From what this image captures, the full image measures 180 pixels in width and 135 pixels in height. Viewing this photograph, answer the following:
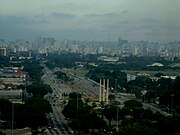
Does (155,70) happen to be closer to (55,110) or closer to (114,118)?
(55,110)

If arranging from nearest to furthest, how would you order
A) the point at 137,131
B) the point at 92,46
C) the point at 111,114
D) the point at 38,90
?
the point at 137,131 → the point at 111,114 → the point at 38,90 → the point at 92,46

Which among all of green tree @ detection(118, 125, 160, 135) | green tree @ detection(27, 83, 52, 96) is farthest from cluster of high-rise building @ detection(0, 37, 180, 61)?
green tree @ detection(118, 125, 160, 135)

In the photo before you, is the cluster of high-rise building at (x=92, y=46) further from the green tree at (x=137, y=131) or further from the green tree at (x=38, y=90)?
the green tree at (x=137, y=131)

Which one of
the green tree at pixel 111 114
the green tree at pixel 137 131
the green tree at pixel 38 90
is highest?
the green tree at pixel 137 131

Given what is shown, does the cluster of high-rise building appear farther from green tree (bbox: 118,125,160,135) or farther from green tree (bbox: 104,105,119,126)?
green tree (bbox: 118,125,160,135)

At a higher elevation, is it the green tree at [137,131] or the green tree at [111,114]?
the green tree at [137,131]

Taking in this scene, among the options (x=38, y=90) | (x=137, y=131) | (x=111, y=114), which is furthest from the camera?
(x=38, y=90)

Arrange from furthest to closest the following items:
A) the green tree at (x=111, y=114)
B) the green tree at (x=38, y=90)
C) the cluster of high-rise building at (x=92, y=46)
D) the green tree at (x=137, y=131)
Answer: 1. the cluster of high-rise building at (x=92, y=46)
2. the green tree at (x=38, y=90)
3. the green tree at (x=111, y=114)
4. the green tree at (x=137, y=131)

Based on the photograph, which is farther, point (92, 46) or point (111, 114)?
point (92, 46)

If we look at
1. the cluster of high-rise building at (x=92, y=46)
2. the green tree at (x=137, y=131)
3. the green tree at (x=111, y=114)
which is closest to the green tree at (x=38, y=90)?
the green tree at (x=111, y=114)

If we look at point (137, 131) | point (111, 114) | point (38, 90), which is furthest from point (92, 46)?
point (137, 131)

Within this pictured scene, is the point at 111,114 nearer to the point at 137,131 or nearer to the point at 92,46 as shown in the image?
the point at 137,131

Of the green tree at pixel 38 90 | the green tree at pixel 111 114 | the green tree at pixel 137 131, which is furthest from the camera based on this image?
the green tree at pixel 38 90
